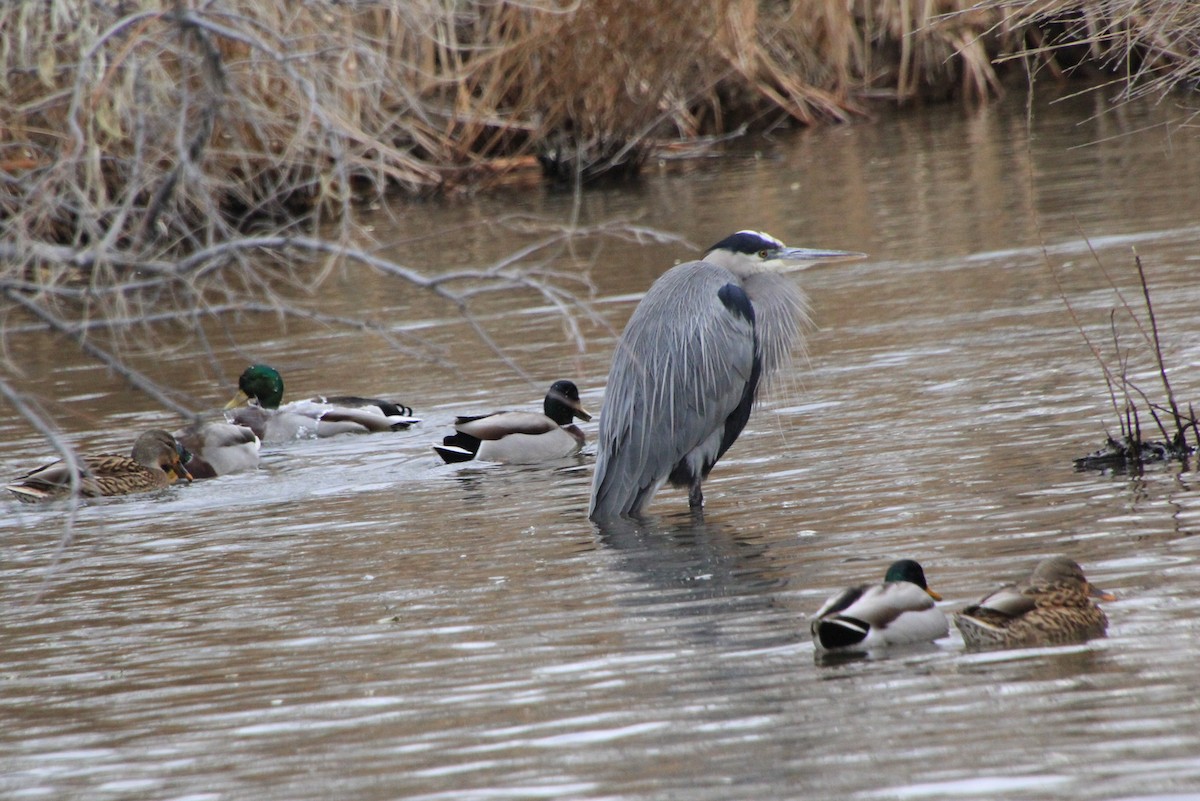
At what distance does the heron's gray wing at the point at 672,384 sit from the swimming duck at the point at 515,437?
3.85ft

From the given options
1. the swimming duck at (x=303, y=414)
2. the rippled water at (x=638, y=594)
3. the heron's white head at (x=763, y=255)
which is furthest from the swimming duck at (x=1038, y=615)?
the swimming duck at (x=303, y=414)

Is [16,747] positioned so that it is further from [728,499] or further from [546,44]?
[546,44]

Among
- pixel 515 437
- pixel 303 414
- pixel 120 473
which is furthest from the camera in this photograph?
pixel 303 414

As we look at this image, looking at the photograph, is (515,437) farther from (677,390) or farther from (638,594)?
(638,594)

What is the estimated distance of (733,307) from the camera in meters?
8.34

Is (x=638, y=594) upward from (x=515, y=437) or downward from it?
upward

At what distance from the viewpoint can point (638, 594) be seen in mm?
6367

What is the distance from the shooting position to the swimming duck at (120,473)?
9.23m

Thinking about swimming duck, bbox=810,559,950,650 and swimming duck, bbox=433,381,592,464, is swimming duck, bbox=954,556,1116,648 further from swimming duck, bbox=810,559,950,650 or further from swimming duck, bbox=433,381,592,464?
swimming duck, bbox=433,381,592,464

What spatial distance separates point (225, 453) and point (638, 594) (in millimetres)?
4491

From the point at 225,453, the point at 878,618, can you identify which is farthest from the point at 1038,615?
the point at 225,453

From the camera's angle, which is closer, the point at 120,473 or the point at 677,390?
the point at 677,390

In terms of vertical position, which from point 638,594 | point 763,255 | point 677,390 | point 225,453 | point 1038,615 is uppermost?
point 763,255

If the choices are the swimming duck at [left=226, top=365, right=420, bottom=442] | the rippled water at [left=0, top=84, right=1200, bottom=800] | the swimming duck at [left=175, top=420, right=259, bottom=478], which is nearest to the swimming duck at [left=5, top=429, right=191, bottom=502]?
the rippled water at [left=0, top=84, right=1200, bottom=800]
